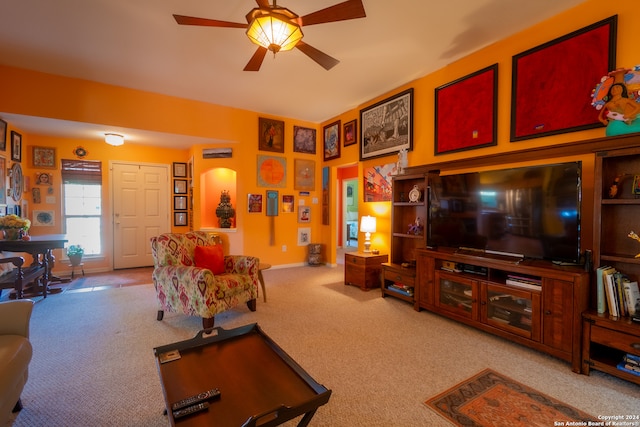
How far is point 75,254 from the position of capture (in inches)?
193

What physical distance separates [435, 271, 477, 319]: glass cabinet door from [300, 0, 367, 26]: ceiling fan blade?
251 cm

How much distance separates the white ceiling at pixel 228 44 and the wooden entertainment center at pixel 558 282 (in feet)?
4.37

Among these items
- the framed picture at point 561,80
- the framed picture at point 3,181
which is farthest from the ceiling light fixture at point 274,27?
the framed picture at point 3,181

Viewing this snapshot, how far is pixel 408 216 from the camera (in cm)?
400

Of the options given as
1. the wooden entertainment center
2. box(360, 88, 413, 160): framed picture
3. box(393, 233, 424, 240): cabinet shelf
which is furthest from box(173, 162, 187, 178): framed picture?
the wooden entertainment center

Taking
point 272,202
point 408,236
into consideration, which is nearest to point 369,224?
point 408,236

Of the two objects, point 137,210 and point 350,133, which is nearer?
point 350,133

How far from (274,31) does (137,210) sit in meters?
5.05

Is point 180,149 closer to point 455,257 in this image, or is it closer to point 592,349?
point 455,257

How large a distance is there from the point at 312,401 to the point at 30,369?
2.38 metres

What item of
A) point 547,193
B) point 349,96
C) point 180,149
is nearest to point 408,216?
point 547,193

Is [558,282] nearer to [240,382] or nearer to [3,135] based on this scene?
[240,382]

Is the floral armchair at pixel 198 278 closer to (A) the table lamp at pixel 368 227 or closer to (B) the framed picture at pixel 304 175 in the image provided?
(A) the table lamp at pixel 368 227

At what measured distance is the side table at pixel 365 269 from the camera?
4.12 metres
